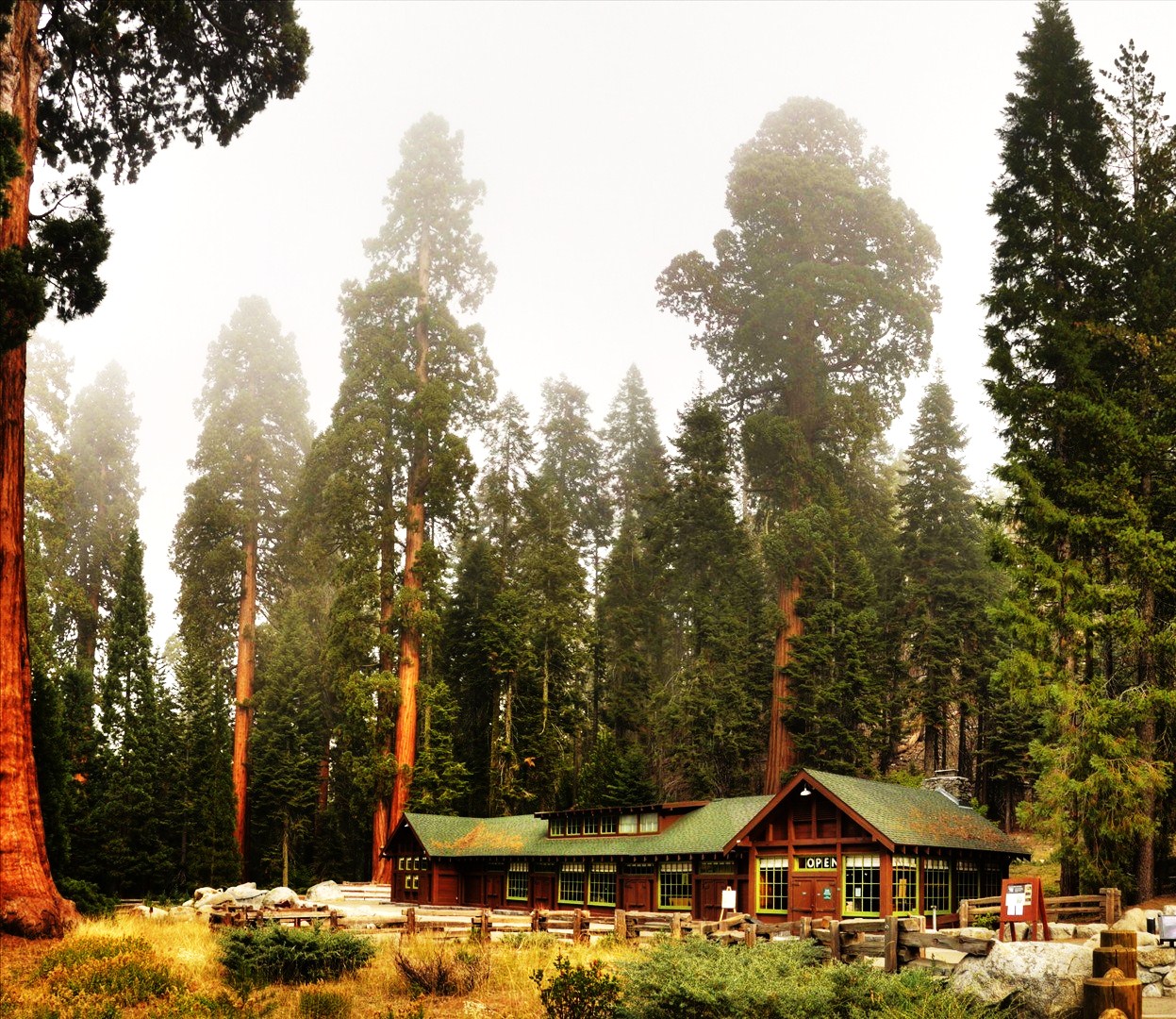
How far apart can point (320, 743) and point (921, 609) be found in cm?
3132

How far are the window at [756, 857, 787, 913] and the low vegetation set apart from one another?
12.0m

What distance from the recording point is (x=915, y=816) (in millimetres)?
32375

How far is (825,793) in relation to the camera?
3130 centimetres

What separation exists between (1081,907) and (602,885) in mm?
17922

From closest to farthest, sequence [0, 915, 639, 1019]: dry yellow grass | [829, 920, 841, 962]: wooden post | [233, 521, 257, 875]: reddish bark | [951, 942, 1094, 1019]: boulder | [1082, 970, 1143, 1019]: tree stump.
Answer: [1082, 970, 1143, 1019]: tree stump < [951, 942, 1094, 1019]: boulder < [0, 915, 639, 1019]: dry yellow grass < [829, 920, 841, 962]: wooden post < [233, 521, 257, 875]: reddish bark

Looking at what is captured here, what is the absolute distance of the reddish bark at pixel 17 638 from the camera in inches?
736

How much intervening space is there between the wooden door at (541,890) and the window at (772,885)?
32.5 feet

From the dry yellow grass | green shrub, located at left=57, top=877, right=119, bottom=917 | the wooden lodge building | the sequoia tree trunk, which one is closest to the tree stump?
the dry yellow grass

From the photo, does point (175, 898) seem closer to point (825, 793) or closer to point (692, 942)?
point (825, 793)

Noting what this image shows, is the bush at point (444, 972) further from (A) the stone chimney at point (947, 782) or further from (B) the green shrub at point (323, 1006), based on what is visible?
(A) the stone chimney at point (947, 782)

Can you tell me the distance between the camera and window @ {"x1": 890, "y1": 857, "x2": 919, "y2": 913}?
30516 millimetres

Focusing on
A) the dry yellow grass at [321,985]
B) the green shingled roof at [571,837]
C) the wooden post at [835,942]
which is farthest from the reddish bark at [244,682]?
the wooden post at [835,942]

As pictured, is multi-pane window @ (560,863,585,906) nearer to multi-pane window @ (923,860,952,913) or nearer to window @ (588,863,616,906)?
window @ (588,863,616,906)

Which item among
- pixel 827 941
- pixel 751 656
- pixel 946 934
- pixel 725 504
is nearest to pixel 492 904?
pixel 751 656
